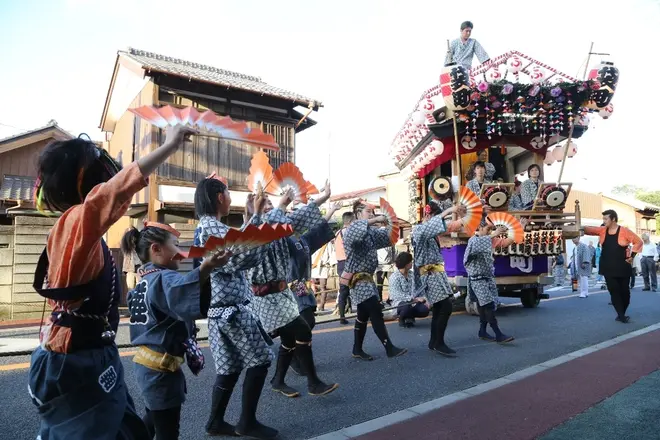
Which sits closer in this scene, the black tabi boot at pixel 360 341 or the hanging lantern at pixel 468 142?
the black tabi boot at pixel 360 341

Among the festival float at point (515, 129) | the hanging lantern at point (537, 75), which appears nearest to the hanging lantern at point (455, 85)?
the festival float at point (515, 129)

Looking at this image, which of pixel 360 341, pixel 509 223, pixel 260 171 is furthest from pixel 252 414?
pixel 509 223

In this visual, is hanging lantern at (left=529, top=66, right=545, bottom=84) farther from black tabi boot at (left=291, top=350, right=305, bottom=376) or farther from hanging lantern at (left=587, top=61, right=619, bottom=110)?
black tabi boot at (left=291, top=350, right=305, bottom=376)

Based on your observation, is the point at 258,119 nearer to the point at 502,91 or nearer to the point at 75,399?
the point at 502,91

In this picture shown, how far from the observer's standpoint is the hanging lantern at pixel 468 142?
10039mm

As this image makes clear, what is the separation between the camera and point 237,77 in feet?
49.1

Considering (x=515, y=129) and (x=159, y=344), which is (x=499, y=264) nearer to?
(x=515, y=129)

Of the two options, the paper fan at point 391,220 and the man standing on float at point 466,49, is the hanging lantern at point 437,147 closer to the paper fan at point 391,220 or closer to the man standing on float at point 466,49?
the man standing on float at point 466,49

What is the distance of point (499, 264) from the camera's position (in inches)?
376

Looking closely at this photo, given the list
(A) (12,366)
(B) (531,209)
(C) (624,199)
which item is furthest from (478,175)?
(C) (624,199)

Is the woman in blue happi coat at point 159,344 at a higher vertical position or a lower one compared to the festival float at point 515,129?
lower

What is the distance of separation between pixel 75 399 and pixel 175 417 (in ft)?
3.02

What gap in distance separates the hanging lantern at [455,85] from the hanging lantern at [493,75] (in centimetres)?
49

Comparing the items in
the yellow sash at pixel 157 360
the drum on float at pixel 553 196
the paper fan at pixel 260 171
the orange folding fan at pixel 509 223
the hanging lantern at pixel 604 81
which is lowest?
the yellow sash at pixel 157 360
